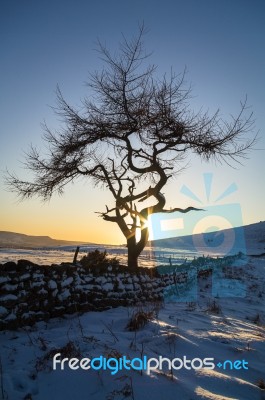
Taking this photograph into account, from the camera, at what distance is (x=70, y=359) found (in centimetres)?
412

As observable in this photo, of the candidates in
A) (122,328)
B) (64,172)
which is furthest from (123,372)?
(64,172)

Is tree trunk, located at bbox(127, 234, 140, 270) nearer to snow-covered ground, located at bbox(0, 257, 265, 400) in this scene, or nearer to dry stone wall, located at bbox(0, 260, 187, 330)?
dry stone wall, located at bbox(0, 260, 187, 330)

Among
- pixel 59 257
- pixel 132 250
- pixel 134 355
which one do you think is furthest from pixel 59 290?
pixel 59 257

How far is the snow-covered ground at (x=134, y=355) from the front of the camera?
11.2 ft

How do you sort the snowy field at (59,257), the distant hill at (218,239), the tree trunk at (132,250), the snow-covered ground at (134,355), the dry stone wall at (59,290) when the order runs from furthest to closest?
the distant hill at (218,239) < the snowy field at (59,257) < the tree trunk at (132,250) < the dry stone wall at (59,290) < the snow-covered ground at (134,355)

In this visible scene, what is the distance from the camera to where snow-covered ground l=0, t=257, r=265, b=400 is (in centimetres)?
343

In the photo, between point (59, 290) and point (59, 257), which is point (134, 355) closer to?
point (59, 290)

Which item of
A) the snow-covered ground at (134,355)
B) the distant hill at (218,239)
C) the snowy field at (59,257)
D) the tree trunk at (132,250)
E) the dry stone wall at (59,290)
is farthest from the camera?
the distant hill at (218,239)

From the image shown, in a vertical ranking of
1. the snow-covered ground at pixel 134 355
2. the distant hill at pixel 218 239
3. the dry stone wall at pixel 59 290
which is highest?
the distant hill at pixel 218 239

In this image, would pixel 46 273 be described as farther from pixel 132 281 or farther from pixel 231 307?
pixel 231 307

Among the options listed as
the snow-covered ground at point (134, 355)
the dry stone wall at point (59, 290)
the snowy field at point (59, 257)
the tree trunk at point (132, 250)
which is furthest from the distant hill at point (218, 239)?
the snow-covered ground at point (134, 355)

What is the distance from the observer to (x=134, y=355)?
4.35 m

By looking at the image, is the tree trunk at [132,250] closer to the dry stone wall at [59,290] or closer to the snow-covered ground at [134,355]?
the dry stone wall at [59,290]

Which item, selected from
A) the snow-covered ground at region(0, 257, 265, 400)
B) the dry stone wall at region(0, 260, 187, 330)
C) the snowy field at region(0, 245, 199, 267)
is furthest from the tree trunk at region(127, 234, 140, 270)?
the snowy field at region(0, 245, 199, 267)
